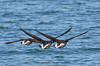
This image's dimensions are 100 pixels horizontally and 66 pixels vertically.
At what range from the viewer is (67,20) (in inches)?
1335

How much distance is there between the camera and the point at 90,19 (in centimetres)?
3434

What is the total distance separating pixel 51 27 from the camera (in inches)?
1254

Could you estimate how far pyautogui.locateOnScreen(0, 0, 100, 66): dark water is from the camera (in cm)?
2441

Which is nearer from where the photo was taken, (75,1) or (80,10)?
(80,10)

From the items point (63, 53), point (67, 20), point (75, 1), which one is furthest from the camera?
point (75, 1)

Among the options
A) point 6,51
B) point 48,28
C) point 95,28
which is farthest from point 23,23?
point 6,51

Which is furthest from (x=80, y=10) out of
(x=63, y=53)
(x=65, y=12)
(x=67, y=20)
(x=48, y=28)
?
(x=63, y=53)

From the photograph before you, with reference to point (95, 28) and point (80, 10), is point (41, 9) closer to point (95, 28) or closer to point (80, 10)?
point (80, 10)

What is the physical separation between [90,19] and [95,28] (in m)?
2.36

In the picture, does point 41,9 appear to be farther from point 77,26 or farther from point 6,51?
point 6,51

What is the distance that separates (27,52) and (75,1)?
15.8 meters

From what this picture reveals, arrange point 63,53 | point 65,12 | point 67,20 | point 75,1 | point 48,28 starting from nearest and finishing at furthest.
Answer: point 63,53 → point 48,28 → point 67,20 → point 65,12 → point 75,1

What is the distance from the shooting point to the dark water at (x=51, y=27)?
2441 cm

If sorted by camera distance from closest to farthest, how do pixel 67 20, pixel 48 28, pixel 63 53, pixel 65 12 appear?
1. pixel 63 53
2. pixel 48 28
3. pixel 67 20
4. pixel 65 12
